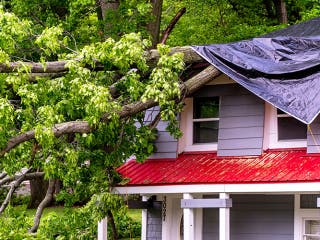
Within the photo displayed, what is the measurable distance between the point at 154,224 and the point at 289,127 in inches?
171

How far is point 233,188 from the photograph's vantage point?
18203 mm

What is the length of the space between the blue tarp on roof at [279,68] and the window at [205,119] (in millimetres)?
1728

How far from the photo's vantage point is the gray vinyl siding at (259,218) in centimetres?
1916

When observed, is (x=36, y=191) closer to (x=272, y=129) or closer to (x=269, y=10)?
(x=269, y=10)

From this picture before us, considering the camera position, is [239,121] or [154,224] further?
[154,224]

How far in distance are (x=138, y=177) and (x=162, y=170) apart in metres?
0.55

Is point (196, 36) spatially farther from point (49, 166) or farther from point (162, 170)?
point (49, 166)

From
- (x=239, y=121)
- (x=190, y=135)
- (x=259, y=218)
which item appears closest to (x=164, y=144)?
(x=190, y=135)

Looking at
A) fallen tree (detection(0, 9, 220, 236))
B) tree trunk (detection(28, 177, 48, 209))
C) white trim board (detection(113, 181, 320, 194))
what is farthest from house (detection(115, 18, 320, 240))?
tree trunk (detection(28, 177, 48, 209))

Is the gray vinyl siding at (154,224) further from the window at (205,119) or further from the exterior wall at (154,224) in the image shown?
the window at (205,119)

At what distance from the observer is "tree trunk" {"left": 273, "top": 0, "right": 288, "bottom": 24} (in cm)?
3191

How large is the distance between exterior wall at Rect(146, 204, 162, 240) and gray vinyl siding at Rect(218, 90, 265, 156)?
107 inches

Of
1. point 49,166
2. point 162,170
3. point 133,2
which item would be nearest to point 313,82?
point 162,170

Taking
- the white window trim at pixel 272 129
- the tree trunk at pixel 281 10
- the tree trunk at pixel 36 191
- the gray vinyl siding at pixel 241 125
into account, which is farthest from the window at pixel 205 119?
the tree trunk at pixel 36 191
